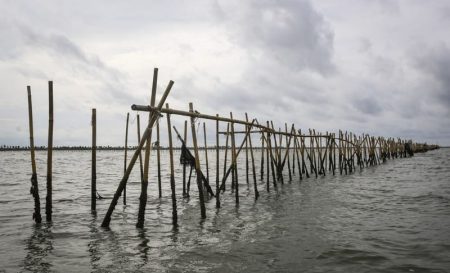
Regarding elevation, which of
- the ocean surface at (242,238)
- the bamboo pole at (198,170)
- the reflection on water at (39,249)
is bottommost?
the ocean surface at (242,238)

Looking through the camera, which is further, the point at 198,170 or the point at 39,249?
the point at 198,170

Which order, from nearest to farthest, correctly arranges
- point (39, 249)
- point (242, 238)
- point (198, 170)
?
point (39, 249) < point (242, 238) < point (198, 170)

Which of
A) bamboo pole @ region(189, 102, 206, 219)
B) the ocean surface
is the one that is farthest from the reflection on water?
bamboo pole @ region(189, 102, 206, 219)

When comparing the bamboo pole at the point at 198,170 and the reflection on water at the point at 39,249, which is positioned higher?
the bamboo pole at the point at 198,170

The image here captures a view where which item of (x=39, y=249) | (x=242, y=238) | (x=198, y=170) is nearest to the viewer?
(x=39, y=249)

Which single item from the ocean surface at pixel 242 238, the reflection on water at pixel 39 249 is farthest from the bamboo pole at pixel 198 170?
the reflection on water at pixel 39 249

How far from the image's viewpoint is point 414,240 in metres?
7.69

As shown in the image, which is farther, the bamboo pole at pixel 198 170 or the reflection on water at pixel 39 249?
the bamboo pole at pixel 198 170

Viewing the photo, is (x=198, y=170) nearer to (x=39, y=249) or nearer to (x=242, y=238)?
(x=242, y=238)

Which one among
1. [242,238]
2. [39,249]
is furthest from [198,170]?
[39,249]

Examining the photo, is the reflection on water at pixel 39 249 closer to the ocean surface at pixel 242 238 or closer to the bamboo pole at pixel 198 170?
the ocean surface at pixel 242 238

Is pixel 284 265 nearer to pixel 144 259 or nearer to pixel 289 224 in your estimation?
pixel 144 259

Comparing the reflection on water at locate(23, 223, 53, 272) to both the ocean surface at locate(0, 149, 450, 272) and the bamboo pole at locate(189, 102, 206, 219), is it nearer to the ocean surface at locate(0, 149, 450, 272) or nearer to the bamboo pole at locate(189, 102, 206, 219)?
the ocean surface at locate(0, 149, 450, 272)

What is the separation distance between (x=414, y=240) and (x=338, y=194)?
7.75 m
